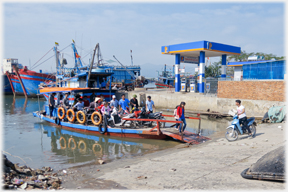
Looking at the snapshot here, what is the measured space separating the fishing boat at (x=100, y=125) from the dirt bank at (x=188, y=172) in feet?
7.54

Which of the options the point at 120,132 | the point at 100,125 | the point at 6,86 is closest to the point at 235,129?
the point at 120,132

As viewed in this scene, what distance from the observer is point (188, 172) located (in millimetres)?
5926

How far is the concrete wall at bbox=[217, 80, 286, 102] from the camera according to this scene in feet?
52.8

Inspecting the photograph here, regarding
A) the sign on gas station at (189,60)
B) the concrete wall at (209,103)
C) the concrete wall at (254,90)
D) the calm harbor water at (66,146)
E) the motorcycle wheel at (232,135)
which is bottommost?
the calm harbor water at (66,146)

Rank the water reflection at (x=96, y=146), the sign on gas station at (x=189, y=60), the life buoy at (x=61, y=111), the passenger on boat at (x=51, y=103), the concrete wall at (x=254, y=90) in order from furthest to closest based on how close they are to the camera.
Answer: the sign on gas station at (x=189, y=60) → the passenger on boat at (x=51, y=103) → the concrete wall at (x=254, y=90) → the life buoy at (x=61, y=111) → the water reflection at (x=96, y=146)

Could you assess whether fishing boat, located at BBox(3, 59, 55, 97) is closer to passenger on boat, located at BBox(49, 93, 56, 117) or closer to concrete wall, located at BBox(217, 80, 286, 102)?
passenger on boat, located at BBox(49, 93, 56, 117)

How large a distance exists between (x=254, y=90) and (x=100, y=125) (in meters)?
11.6

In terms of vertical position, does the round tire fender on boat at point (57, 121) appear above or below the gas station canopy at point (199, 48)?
below

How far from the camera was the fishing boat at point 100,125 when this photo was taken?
423 inches

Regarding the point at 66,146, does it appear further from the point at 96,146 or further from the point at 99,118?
the point at 99,118

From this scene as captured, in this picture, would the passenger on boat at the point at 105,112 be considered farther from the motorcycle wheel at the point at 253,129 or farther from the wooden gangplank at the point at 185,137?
the motorcycle wheel at the point at 253,129

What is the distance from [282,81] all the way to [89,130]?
1256 cm

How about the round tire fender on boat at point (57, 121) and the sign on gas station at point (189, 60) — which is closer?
the round tire fender on boat at point (57, 121)

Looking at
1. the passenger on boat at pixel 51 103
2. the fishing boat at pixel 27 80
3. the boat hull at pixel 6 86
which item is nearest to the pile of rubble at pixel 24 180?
the passenger on boat at pixel 51 103
